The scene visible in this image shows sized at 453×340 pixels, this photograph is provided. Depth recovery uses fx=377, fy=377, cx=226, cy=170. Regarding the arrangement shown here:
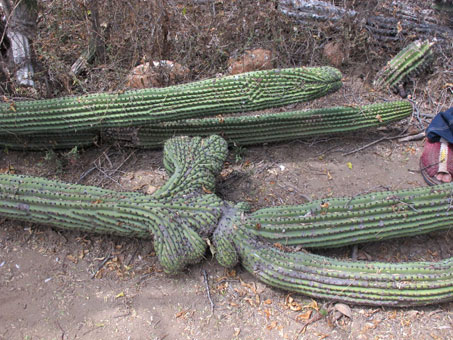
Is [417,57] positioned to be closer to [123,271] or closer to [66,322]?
[123,271]

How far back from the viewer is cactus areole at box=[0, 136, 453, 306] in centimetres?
231

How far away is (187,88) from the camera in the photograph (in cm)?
297

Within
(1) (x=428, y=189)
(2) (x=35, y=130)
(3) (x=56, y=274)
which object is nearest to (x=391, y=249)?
(1) (x=428, y=189)

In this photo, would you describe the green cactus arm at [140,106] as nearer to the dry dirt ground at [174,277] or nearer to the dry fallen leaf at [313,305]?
the dry dirt ground at [174,277]

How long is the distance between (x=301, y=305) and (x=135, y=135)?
73.2 inches

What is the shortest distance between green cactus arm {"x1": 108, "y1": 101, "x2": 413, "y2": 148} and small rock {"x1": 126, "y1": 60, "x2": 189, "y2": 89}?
2.46 ft

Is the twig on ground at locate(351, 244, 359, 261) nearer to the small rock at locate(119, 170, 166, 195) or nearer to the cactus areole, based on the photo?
the cactus areole

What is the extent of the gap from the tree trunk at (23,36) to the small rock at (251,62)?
76.3 inches

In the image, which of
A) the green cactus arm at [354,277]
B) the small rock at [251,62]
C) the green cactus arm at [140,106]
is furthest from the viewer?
the small rock at [251,62]

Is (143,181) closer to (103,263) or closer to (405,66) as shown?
(103,263)

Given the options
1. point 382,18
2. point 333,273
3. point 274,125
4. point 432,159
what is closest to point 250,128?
point 274,125

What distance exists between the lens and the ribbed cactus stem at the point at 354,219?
8.11 feet

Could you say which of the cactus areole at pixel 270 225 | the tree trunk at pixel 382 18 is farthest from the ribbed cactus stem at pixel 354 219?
the tree trunk at pixel 382 18

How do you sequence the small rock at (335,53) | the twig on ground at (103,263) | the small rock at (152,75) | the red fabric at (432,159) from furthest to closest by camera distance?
the small rock at (335,53), the small rock at (152,75), the red fabric at (432,159), the twig on ground at (103,263)
